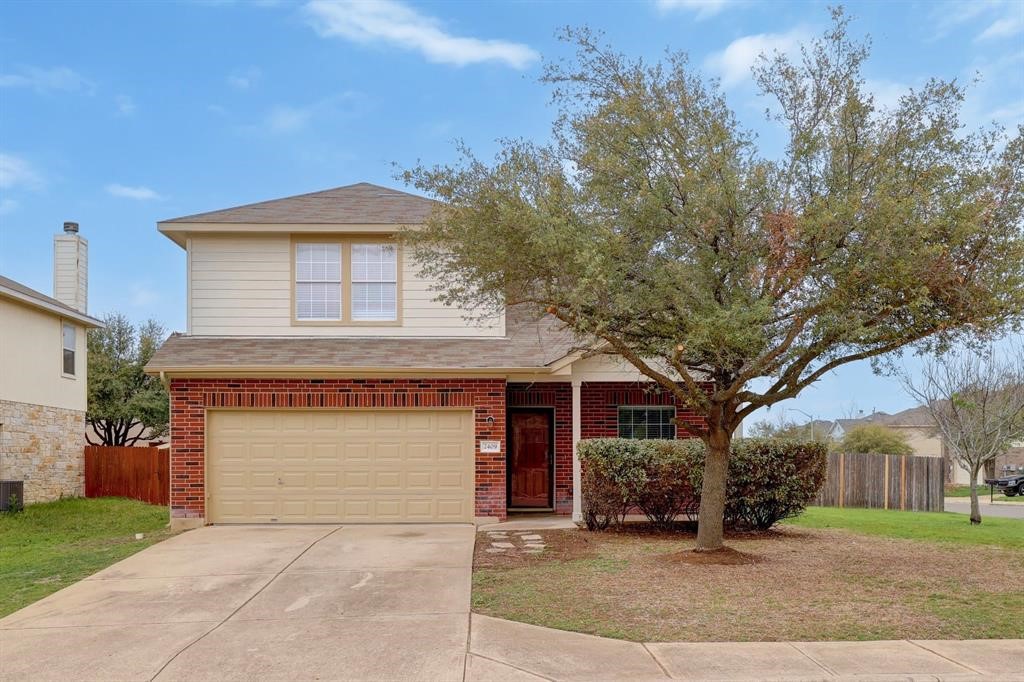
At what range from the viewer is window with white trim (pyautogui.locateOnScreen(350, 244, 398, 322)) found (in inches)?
589

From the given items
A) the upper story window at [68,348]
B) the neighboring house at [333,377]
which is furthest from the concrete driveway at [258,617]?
the upper story window at [68,348]

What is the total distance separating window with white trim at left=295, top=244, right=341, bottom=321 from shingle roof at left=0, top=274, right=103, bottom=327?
311 inches

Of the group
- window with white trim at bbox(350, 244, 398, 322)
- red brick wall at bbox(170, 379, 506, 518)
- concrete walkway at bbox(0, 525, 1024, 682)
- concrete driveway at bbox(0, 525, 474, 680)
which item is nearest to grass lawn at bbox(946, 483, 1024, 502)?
red brick wall at bbox(170, 379, 506, 518)

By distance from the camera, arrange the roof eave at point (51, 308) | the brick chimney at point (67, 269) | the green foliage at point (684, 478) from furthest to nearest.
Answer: the brick chimney at point (67, 269) → the roof eave at point (51, 308) → the green foliage at point (684, 478)

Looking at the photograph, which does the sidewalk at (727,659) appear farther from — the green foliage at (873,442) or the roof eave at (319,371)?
the green foliage at (873,442)

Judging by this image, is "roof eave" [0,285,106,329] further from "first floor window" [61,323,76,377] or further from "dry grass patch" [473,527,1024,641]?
"dry grass patch" [473,527,1024,641]

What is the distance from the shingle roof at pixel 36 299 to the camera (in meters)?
18.7

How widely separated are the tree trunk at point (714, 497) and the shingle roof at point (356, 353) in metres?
3.99

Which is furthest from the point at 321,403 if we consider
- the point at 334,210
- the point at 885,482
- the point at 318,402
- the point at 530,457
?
the point at 885,482

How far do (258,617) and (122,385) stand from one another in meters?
24.1

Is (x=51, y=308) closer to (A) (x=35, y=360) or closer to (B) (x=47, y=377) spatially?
(A) (x=35, y=360)

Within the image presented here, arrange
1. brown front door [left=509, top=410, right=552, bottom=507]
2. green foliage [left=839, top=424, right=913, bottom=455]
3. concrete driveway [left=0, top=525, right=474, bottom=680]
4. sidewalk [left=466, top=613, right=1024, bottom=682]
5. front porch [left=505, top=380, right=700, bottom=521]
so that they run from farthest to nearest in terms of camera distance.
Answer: green foliage [left=839, top=424, right=913, bottom=455]
brown front door [left=509, top=410, right=552, bottom=507]
front porch [left=505, top=380, right=700, bottom=521]
concrete driveway [left=0, top=525, right=474, bottom=680]
sidewalk [left=466, top=613, right=1024, bottom=682]

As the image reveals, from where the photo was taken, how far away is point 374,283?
49.2 feet

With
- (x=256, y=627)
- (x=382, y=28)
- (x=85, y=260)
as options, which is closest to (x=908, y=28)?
→ (x=382, y=28)
